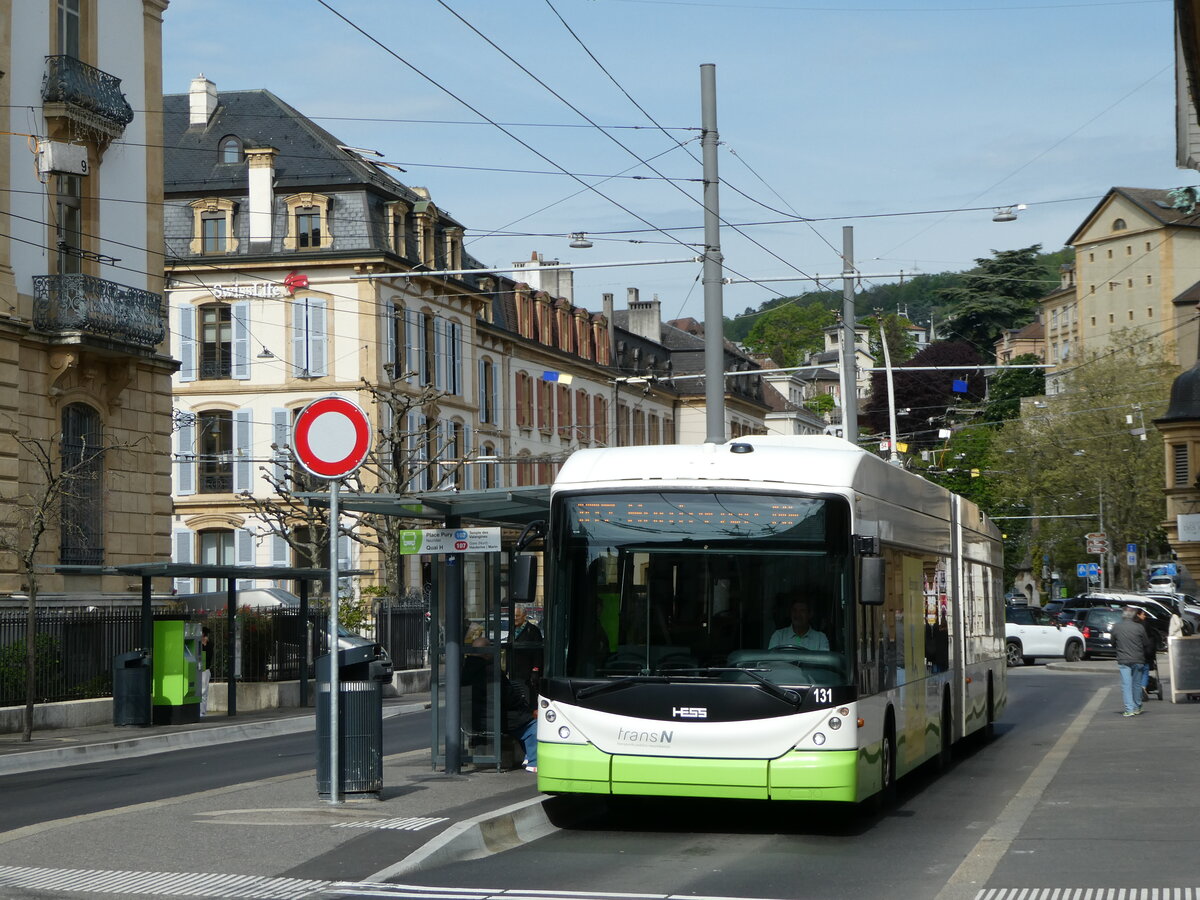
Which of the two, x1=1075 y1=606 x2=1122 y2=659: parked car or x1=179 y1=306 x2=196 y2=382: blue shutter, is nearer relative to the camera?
x1=1075 y1=606 x2=1122 y2=659: parked car

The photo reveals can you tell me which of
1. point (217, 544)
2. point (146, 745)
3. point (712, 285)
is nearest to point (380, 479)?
point (217, 544)

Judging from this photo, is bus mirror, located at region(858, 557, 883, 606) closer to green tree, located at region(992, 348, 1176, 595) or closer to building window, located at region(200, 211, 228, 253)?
building window, located at region(200, 211, 228, 253)

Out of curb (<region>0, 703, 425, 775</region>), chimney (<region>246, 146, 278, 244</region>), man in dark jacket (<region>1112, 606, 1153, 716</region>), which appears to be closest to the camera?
curb (<region>0, 703, 425, 775</region>)

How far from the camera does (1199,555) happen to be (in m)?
62.4

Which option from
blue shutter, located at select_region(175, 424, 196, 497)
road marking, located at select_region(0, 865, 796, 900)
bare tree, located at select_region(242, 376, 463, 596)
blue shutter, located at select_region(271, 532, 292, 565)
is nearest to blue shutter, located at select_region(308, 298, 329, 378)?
bare tree, located at select_region(242, 376, 463, 596)

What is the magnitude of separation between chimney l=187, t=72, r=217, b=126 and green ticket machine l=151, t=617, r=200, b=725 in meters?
35.8

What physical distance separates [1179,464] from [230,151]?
1341 inches

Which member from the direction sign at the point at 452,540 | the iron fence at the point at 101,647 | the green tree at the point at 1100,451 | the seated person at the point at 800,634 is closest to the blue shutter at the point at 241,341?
the iron fence at the point at 101,647

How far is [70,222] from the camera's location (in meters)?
32.5

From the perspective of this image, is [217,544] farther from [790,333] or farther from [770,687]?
[790,333]

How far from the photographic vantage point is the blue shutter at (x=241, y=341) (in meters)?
56.2

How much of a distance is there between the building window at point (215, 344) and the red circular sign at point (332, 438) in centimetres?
4487

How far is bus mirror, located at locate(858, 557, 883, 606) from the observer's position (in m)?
12.3

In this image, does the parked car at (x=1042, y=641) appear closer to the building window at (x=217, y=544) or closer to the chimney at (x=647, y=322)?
the building window at (x=217, y=544)
